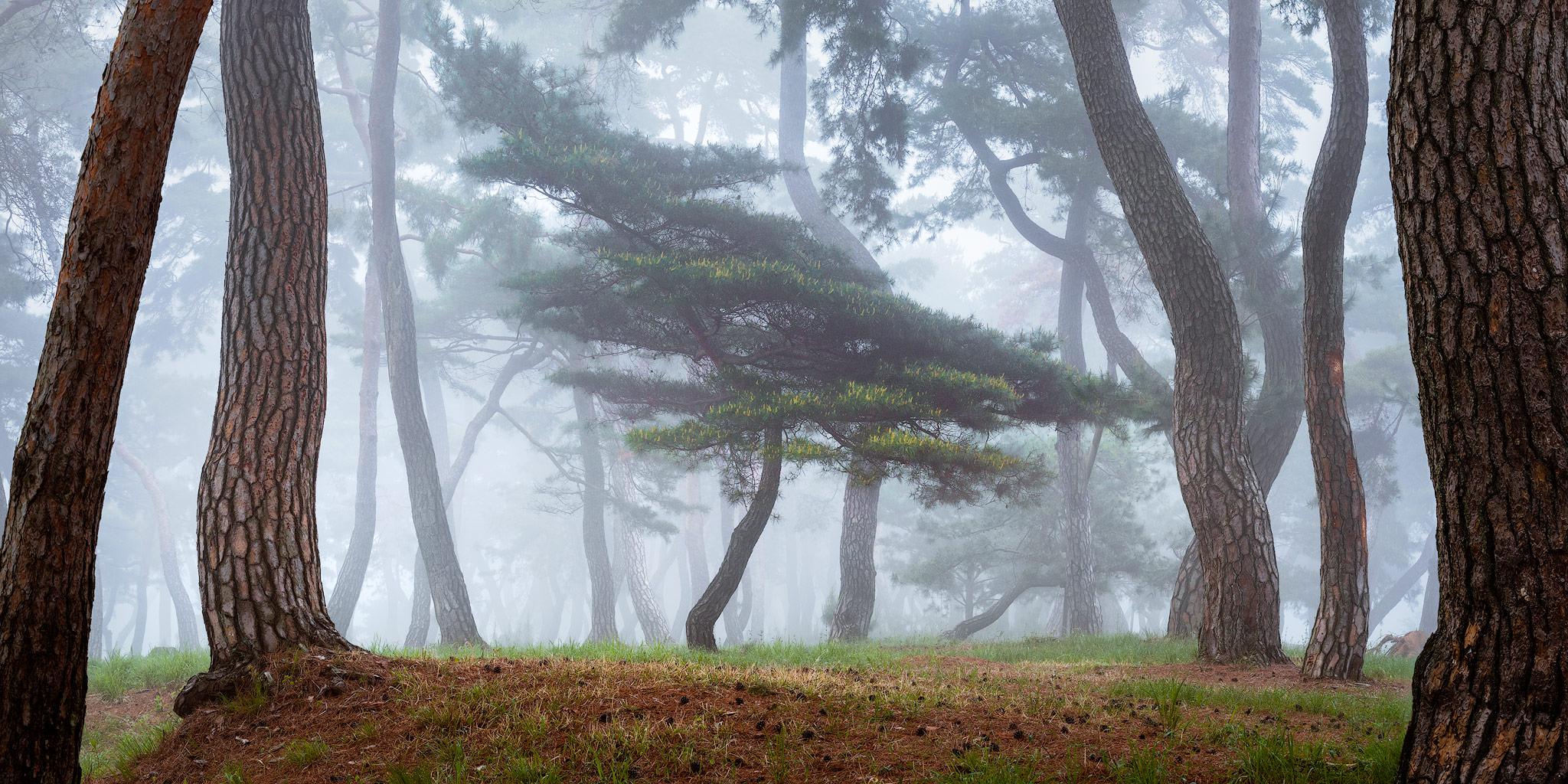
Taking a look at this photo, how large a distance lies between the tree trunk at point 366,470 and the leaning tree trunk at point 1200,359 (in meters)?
12.7

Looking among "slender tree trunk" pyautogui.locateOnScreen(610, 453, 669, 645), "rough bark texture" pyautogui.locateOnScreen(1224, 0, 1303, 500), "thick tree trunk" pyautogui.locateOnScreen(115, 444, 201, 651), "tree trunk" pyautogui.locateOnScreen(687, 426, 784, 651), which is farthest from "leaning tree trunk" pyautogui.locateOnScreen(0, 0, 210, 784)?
"thick tree trunk" pyautogui.locateOnScreen(115, 444, 201, 651)

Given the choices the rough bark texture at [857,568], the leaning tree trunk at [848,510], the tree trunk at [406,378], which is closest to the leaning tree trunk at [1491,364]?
the leaning tree trunk at [848,510]

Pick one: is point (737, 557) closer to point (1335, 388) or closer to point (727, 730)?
point (1335, 388)

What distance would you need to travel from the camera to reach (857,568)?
14273mm

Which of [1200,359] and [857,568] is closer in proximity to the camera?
[1200,359]

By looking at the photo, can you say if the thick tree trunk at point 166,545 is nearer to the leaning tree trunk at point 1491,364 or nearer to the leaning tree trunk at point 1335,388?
the leaning tree trunk at point 1335,388

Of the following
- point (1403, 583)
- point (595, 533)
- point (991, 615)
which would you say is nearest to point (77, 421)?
point (991, 615)

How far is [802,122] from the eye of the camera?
18.7 metres

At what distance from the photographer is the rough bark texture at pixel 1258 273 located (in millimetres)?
11406

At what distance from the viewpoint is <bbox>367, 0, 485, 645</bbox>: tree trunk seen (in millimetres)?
12414

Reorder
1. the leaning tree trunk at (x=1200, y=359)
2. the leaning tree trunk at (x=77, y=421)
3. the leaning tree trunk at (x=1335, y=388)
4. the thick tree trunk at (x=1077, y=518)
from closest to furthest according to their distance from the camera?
the leaning tree trunk at (x=77, y=421) → the leaning tree trunk at (x=1335, y=388) → the leaning tree trunk at (x=1200, y=359) → the thick tree trunk at (x=1077, y=518)

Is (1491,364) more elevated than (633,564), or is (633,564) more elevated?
(1491,364)

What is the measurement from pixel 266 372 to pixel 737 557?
4.90 meters

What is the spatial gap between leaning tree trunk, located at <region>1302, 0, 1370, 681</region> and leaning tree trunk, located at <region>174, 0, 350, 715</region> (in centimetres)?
Answer: 649
